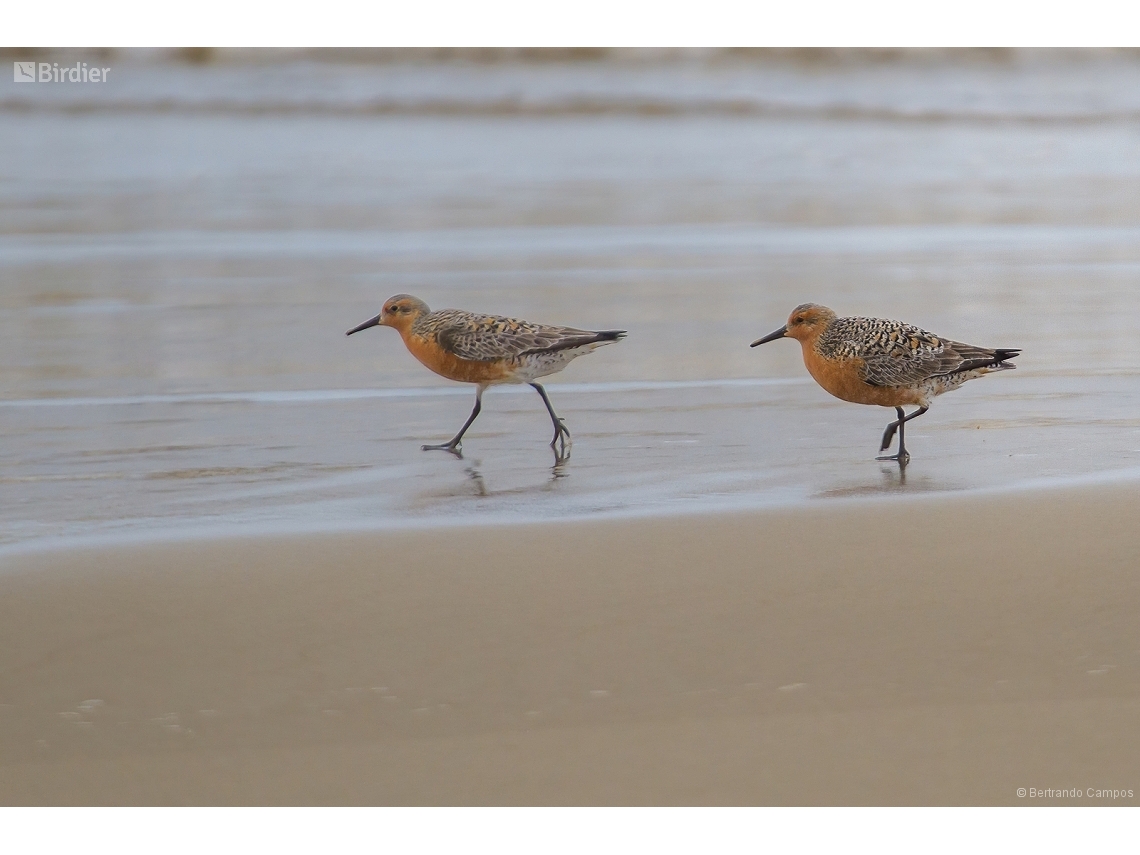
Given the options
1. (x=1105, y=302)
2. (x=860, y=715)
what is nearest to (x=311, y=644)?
(x=860, y=715)

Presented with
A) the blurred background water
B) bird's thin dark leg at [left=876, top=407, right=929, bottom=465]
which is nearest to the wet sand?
the blurred background water

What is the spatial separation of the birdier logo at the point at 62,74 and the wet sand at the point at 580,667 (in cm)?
850

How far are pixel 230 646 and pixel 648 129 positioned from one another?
40.8 feet

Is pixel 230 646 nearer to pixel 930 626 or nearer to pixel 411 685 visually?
pixel 411 685

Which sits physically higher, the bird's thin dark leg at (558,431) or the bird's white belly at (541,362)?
the bird's white belly at (541,362)

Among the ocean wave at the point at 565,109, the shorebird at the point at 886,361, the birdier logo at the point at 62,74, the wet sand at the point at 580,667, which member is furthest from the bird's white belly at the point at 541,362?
the ocean wave at the point at 565,109

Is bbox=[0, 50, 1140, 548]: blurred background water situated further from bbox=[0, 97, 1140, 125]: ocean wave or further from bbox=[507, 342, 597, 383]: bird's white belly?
bbox=[507, 342, 597, 383]: bird's white belly

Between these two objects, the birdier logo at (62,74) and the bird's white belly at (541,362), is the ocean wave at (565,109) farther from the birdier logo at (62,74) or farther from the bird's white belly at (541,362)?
the bird's white belly at (541,362)

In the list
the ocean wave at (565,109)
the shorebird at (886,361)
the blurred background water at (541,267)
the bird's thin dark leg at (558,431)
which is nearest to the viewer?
the blurred background water at (541,267)

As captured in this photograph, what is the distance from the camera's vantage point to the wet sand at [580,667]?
2.66 metres

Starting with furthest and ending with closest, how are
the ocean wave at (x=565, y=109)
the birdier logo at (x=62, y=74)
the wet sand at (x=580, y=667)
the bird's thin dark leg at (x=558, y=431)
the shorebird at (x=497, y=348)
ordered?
1. the ocean wave at (x=565, y=109)
2. the birdier logo at (x=62, y=74)
3. the shorebird at (x=497, y=348)
4. the bird's thin dark leg at (x=558, y=431)
5. the wet sand at (x=580, y=667)

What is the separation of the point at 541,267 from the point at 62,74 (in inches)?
241

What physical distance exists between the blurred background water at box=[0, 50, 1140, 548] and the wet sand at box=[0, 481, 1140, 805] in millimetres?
507

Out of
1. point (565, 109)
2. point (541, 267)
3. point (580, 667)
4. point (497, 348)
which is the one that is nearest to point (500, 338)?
point (497, 348)
